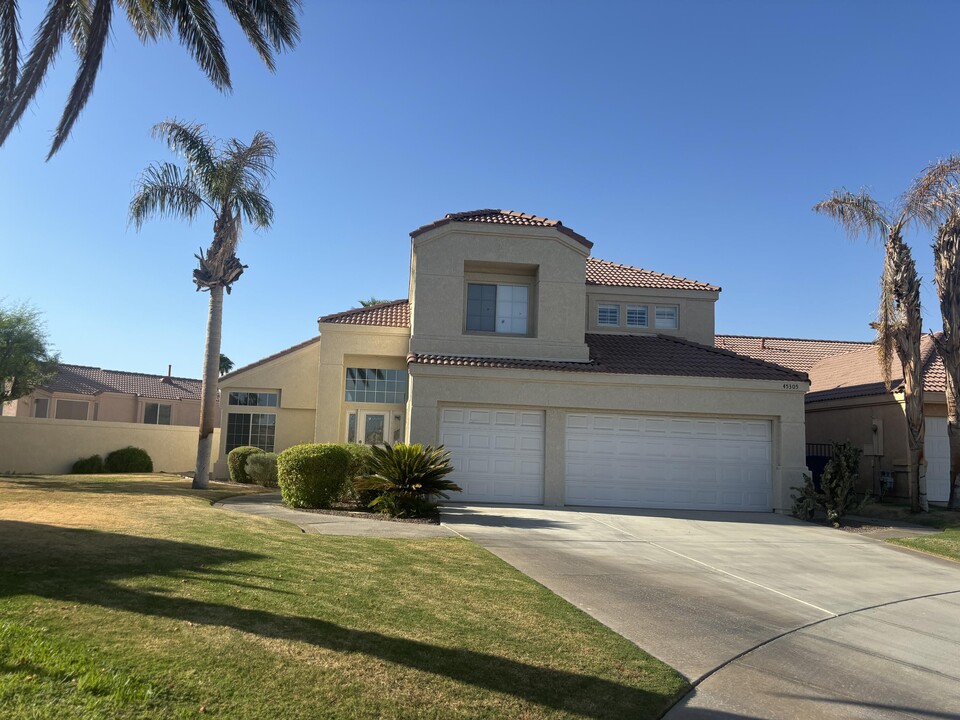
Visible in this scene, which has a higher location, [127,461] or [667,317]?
[667,317]

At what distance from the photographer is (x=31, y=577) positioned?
6.59 meters

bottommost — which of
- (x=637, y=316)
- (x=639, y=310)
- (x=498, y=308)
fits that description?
(x=498, y=308)

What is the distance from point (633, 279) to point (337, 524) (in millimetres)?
14381

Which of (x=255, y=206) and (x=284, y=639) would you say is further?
(x=255, y=206)

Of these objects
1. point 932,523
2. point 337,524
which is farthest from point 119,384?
point 932,523

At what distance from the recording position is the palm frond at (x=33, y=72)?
Answer: 1228 cm

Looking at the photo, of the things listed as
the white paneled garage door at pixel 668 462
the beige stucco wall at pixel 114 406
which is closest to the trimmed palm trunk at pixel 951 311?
the white paneled garage door at pixel 668 462

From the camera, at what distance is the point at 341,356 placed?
22.4 metres

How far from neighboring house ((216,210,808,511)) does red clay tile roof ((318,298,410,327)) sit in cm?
18

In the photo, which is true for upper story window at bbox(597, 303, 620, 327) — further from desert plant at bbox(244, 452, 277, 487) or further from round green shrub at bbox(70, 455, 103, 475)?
round green shrub at bbox(70, 455, 103, 475)

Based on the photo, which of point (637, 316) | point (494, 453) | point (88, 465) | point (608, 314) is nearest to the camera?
point (494, 453)

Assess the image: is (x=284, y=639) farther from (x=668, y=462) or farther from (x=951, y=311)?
(x=951, y=311)

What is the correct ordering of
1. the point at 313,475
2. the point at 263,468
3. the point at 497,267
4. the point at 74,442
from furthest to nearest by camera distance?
1. the point at 74,442
2. the point at 263,468
3. the point at 497,267
4. the point at 313,475

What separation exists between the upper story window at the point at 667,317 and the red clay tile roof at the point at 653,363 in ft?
6.24
